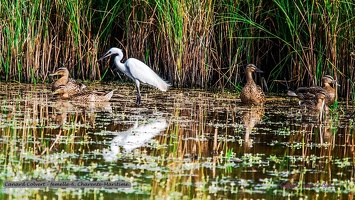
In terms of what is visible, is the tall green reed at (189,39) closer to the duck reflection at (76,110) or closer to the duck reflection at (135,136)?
the duck reflection at (76,110)

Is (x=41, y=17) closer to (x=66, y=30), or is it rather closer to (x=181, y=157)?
(x=66, y=30)

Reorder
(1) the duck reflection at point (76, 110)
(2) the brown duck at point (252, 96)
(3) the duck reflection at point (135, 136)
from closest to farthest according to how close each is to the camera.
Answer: (3) the duck reflection at point (135, 136) < (1) the duck reflection at point (76, 110) < (2) the brown duck at point (252, 96)

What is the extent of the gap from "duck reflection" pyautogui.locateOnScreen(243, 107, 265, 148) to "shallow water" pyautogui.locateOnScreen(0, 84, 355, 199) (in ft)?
0.04

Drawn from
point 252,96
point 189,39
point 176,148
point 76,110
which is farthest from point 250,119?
point 189,39

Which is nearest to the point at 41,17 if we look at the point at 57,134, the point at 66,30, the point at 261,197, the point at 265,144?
the point at 66,30

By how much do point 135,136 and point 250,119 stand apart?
2.07 m

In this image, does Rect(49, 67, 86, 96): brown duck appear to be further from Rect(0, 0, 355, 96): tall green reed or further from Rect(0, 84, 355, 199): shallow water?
Rect(0, 0, 355, 96): tall green reed

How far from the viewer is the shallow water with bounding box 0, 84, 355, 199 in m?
5.36

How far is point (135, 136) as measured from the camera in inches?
293

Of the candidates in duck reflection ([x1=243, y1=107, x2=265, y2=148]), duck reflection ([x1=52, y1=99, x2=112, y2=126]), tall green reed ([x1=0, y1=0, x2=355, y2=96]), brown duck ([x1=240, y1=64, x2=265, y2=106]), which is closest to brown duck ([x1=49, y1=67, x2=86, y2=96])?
duck reflection ([x1=52, y1=99, x2=112, y2=126])

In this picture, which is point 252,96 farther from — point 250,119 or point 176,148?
point 176,148

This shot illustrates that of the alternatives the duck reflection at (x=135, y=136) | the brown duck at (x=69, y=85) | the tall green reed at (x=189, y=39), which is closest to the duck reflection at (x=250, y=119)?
the duck reflection at (x=135, y=136)

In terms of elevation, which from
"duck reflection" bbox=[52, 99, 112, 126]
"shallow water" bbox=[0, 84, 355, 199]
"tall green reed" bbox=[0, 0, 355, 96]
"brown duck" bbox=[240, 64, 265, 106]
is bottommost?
"shallow water" bbox=[0, 84, 355, 199]

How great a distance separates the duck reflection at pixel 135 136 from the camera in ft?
21.5
